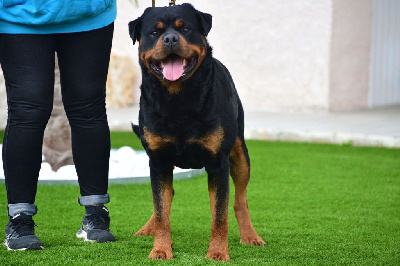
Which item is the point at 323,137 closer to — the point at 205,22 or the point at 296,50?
the point at 296,50

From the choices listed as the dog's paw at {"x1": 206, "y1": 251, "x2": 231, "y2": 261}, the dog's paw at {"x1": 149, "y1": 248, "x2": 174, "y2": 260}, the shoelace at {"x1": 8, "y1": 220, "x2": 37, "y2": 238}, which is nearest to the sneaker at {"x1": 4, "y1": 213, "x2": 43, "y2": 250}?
the shoelace at {"x1": 8, "y1": 220, "x2": 37, "y2": 238}

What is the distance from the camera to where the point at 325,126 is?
30.7ft

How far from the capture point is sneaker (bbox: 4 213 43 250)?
3.55m

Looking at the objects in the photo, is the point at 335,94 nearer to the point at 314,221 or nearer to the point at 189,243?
the point at 314,221

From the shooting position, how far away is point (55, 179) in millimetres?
5773

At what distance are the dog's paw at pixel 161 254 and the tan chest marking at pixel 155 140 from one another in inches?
20.1

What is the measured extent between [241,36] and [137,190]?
23.2ft

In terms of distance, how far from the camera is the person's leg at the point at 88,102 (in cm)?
365

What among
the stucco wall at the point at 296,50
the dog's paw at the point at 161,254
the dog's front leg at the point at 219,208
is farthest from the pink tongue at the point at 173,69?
the stucco wall at the point at 296,50

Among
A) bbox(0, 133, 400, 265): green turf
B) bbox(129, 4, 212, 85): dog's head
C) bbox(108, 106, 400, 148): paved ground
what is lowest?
bbox(108, 106, 400, 148): paved ground

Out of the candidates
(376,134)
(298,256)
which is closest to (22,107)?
(298,256)

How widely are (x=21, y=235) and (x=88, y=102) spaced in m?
0.77

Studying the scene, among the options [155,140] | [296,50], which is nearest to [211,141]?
[155,140]

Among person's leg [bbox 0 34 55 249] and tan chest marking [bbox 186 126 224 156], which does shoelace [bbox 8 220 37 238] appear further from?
tan chest marking [bbox 186 126 224 156]
